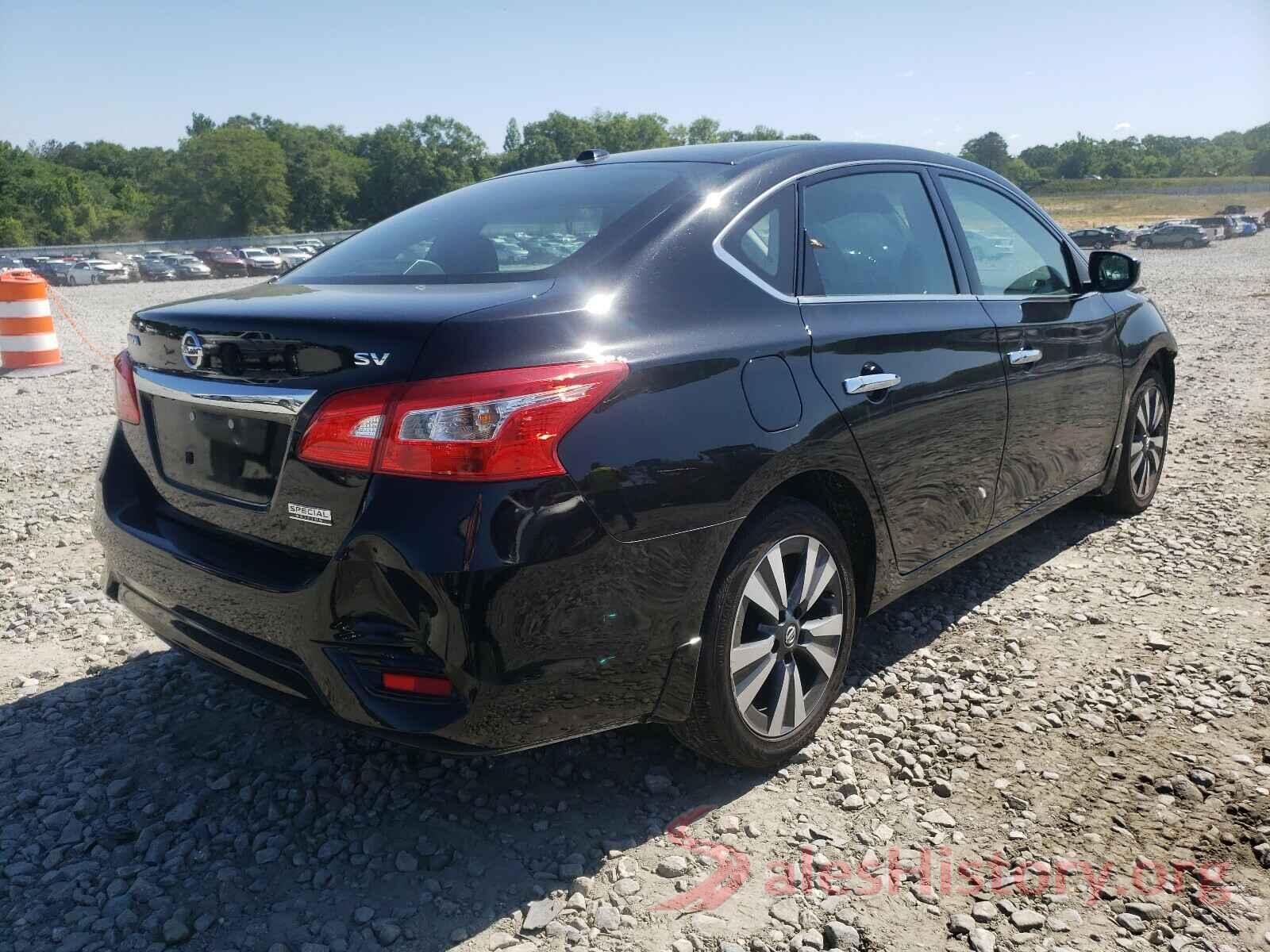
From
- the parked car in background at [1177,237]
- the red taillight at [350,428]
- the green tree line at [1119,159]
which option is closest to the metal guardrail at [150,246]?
the parked car in background at [1177,237]

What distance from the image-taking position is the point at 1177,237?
46.4 metres

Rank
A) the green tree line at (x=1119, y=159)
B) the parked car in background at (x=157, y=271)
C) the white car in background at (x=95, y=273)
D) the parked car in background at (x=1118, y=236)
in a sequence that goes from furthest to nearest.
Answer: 1. the green tree line at (x=1119, y=159)
2. the parked car in background at (x=1118, y=236)
3. the parked car in background at (x=157, y=271)
4. the white car in background at (x=95, y=273)

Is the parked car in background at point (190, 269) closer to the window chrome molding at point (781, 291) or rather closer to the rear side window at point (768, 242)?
the window chrome molding at point (781, 291)

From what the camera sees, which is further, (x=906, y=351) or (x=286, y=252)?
(x=286, y=252)

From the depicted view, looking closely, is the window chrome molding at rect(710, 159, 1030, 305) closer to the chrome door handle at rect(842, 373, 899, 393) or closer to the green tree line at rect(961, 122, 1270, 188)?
the chrome door handle at rect(842, 373, 899, 393)

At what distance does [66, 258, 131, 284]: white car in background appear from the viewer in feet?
128

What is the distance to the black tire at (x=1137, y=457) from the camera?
16.0 feet

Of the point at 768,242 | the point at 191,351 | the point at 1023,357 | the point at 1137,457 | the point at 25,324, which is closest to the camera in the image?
the point at 191,351

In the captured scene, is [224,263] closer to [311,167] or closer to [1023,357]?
[1023,357]

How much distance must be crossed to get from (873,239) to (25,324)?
10349 millimetres

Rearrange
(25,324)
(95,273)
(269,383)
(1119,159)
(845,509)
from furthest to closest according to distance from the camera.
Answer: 1. (1119,159)
2. (95,273)
3. (25,324)
4. (845,509)
5. (269,383)

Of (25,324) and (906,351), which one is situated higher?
(906,351)

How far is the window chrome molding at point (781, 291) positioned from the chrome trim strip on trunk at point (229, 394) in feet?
3.80

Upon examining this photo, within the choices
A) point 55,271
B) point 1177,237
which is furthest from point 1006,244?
point 1177,237
